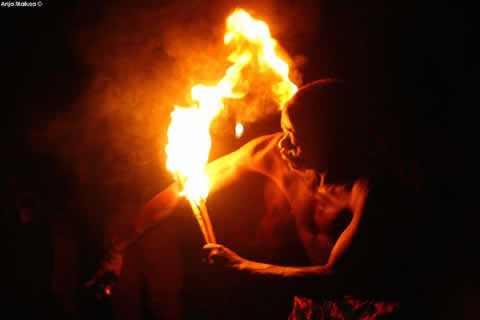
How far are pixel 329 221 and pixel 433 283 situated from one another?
1256mm

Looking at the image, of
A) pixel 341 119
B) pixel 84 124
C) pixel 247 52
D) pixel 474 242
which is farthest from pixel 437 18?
pixel 84 124

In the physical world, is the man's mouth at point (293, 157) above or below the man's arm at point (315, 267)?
above

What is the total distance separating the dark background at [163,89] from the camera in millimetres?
3646

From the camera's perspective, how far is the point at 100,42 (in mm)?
4234

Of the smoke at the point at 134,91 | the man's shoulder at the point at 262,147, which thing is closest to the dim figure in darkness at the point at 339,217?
the man's shoulder at the point at 262,147

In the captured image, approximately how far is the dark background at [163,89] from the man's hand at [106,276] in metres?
Answer: 1.39

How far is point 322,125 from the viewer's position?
3232 millimetres

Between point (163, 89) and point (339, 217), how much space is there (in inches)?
94.0

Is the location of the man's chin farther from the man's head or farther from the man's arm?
the man's arm

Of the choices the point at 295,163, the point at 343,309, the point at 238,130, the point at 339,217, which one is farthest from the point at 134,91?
the point at 343,309

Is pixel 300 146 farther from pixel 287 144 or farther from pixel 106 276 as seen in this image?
pixel 106 276

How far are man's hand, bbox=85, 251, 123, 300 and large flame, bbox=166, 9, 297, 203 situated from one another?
0.86 meters

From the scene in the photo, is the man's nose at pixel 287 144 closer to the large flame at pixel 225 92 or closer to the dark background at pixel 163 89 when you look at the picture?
the large flame at pixel 225 92

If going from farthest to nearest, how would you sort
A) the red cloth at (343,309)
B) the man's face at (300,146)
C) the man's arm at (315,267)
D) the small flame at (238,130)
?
the small flame at (238,130)
the man's face at (300,146)
the red cloth at (343,309)
the man's arm at (315,267)
